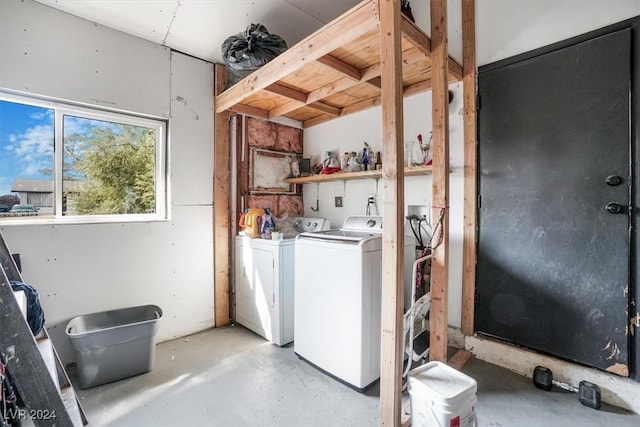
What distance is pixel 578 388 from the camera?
6.01ft

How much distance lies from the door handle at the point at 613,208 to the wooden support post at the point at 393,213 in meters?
1.32

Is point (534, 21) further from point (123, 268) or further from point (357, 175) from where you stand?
point (123, 268)

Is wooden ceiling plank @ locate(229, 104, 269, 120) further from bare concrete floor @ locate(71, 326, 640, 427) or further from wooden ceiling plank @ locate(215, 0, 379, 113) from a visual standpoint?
bare concrete floor @ locate(71, 326, 640, 427)

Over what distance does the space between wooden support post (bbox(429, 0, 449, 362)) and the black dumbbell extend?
65 centimetres

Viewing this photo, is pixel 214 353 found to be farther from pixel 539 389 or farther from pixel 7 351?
pixel 539 389

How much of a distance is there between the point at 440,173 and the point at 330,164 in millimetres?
1433

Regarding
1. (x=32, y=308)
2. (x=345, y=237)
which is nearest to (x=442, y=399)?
(x=345, y=237)

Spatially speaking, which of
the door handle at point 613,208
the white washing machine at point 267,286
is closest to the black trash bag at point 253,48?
the white washing machine at point 267,286

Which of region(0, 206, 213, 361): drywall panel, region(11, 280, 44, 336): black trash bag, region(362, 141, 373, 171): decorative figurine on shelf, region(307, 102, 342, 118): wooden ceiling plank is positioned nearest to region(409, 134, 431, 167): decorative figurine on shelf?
region(362, 141, 373, 171): decorative figurine on shelf

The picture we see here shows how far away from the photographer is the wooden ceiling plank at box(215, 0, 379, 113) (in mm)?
1571

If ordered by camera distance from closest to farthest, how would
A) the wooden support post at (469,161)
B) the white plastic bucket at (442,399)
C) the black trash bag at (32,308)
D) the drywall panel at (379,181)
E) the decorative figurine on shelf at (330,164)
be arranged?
the white plastic bucket at (442,399), the black trash bag at (32,308), the wooden support post at (469,161), the drywall panel at (379,181), the decorative figurine on shelf at (330,164)

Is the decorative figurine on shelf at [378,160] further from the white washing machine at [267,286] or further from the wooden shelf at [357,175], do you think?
the white washing machine at [267,286]

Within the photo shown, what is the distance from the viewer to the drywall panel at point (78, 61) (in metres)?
1.96

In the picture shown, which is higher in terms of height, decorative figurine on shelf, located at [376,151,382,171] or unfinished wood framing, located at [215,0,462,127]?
unfinished wood framing, located at [215,0,462,127]
